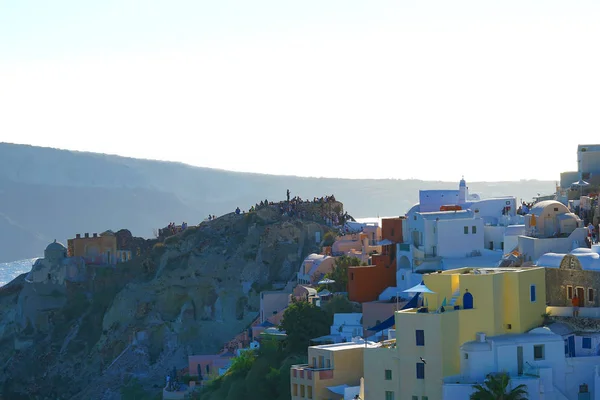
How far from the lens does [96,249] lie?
9650 centimetres

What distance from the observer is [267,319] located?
219ft

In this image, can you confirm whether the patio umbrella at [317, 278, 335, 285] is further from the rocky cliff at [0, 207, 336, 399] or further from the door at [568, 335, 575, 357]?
the door at [568, 335, 575, 357]

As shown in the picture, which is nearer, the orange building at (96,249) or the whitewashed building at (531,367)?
the whitewashed building at (531,367)

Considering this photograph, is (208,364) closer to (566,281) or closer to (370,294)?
(370,294)

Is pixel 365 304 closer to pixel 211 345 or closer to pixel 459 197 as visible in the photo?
pixel 459 197

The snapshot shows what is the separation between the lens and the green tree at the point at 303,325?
54.4 meters

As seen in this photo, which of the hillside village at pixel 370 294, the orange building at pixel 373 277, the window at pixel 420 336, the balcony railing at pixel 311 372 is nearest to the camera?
the hillside village at pixel 370 294

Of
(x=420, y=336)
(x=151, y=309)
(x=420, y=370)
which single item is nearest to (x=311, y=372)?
(x=420, y=370)

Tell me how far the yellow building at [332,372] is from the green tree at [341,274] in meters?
14.4

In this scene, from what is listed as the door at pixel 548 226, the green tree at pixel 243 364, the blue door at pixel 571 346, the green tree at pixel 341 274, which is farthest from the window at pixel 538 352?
the green tree at pixel 341 274

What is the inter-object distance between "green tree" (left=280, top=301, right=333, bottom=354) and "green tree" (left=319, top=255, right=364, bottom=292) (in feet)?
17.2

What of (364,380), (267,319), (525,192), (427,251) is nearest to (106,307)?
(267,319)

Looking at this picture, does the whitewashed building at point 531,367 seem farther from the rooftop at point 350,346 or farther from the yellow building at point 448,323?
the rooftop at point 350,346

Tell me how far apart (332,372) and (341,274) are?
16.0 m
